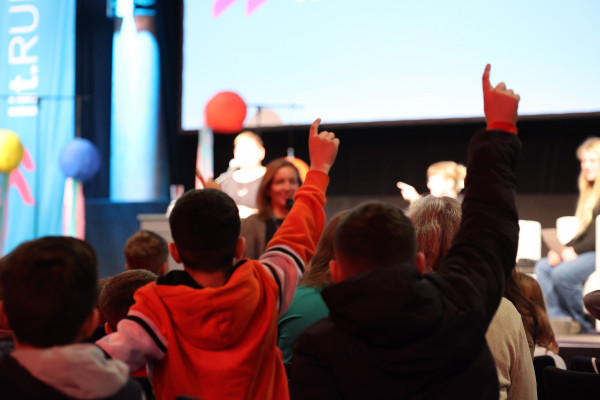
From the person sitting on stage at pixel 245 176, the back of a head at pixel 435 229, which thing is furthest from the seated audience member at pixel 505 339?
the person sitting on stage at pixel 245 176

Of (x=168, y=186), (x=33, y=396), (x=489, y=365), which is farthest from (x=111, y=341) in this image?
(x=168, y=186)

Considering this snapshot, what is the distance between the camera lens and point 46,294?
35.9 inches

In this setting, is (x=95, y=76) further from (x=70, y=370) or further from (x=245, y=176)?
(x=70, y=370)

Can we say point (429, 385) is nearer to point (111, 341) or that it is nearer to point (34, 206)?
point (111, 341)

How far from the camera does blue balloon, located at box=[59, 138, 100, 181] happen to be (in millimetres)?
5660

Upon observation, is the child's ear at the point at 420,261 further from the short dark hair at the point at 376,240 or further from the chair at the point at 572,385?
the chair at the point at 572,385

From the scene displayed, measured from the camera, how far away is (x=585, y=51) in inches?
196

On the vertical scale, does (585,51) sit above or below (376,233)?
above

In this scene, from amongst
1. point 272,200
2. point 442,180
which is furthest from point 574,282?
point 272,200

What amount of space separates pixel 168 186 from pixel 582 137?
3.63 metres

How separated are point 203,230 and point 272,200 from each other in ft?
7.18

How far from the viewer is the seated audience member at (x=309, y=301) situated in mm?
1737

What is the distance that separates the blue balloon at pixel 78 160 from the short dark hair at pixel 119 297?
4288 mm

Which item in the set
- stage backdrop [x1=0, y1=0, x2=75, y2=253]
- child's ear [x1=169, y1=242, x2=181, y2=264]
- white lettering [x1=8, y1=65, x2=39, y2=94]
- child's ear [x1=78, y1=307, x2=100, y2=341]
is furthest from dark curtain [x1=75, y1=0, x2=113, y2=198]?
child's ear [x1=78, y1=307, x2=100, y2=341]
